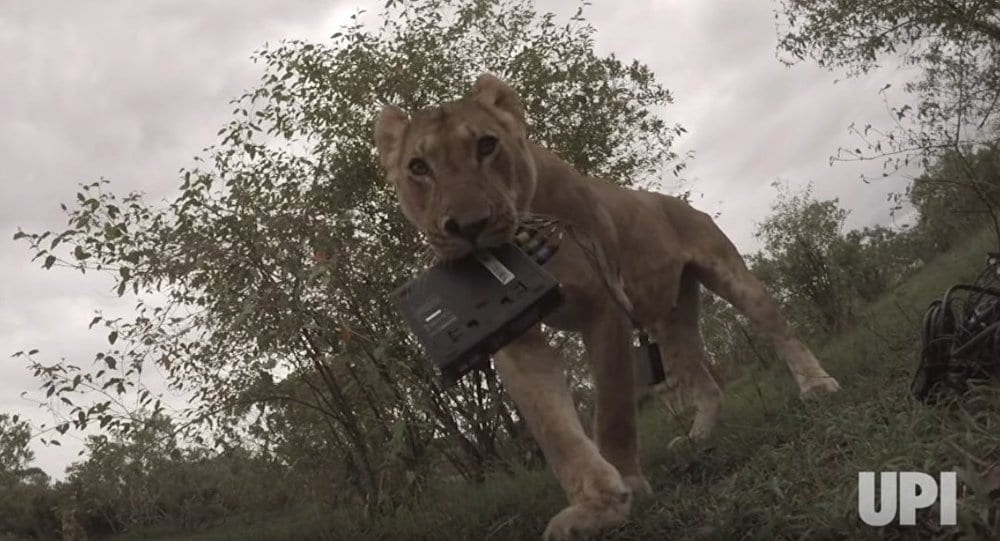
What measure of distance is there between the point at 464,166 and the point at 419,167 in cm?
37

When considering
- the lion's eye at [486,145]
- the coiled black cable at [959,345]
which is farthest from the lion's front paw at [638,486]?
the lion's eye at [486,145]

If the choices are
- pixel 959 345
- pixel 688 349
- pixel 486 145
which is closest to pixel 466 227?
pixel 486 145

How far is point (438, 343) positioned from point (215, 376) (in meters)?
3.67

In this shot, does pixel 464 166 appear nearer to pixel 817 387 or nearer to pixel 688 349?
pixel 817 387

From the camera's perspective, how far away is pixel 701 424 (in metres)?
6.25

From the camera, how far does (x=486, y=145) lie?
428 centimetres

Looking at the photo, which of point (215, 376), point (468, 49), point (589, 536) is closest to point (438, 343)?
point (589, 536)

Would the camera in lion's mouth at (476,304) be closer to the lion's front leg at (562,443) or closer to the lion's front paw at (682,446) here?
the lion's front leg at (562,443)

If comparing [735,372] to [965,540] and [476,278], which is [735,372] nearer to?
[476,278]

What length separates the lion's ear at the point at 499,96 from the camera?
4789 millimetres

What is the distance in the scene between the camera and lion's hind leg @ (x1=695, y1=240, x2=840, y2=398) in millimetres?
6016

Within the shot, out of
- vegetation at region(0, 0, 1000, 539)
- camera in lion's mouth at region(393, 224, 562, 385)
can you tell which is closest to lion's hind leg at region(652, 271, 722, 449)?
vegetation at region(0, 0, 1000, 539)

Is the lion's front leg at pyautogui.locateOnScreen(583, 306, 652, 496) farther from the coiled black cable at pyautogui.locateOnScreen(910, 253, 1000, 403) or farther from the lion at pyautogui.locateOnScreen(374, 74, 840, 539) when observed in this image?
the coiled black cable at pyautogui.locateOnScreen(910, 253, 1000, 403)

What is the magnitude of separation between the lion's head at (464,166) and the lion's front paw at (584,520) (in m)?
1.12
